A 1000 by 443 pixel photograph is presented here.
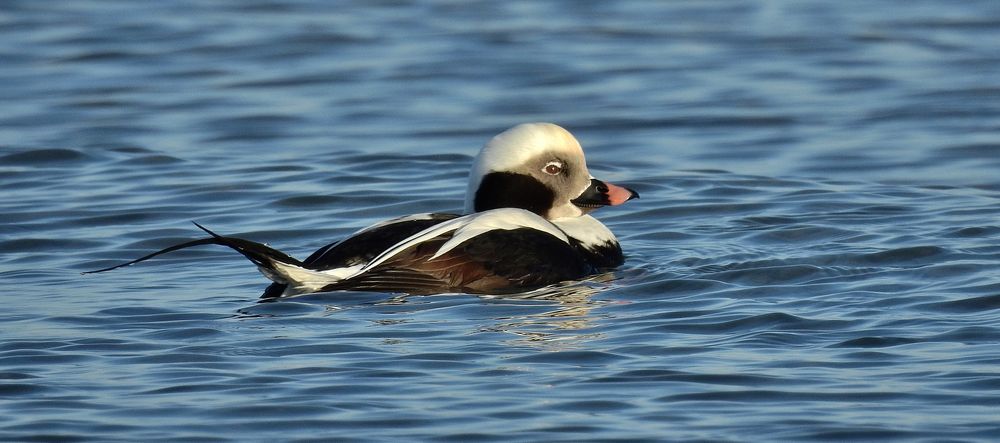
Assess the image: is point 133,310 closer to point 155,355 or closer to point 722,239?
point 155,355

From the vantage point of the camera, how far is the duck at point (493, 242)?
7.29 m

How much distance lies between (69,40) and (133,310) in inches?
346

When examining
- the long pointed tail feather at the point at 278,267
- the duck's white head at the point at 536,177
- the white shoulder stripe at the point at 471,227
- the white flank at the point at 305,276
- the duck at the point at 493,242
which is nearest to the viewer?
the long pointed tail feather at the point at 278,267

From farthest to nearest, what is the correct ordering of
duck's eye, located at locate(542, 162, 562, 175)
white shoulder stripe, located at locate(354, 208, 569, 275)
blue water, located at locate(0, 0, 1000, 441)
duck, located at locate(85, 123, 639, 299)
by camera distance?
duck's eye, located at locate(542, 162, 562, 175) < white shoulder stripe, located at locate(354, 208, 569, 275) < duck, located at locate(85, 123, 639, 299) < blue water, located at locate(0, 0, 1000, 441)

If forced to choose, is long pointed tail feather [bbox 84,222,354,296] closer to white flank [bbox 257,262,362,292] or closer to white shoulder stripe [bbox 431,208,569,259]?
white flank [bbox 257,262,362,292]

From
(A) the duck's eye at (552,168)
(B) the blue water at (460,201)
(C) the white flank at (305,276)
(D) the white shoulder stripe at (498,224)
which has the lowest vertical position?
(B) the blue water at (460,201)

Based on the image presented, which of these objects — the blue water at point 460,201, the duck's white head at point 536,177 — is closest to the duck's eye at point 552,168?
→ the duck's white head at point 536,177

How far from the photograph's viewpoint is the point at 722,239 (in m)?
8.90

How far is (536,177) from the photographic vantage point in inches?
329

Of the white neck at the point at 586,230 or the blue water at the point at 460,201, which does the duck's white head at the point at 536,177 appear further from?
the blue water at the point at 460,201

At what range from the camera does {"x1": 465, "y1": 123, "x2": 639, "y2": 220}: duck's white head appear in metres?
8.23

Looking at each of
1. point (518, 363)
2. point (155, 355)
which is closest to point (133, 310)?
point (155, 355)

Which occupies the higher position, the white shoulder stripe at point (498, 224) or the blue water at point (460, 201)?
the white shoulder stripe at point (498, 224)

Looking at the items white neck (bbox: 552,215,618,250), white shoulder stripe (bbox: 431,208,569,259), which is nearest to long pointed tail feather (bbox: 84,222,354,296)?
white shoulder stripe (bbox: 431,208,569,259)
